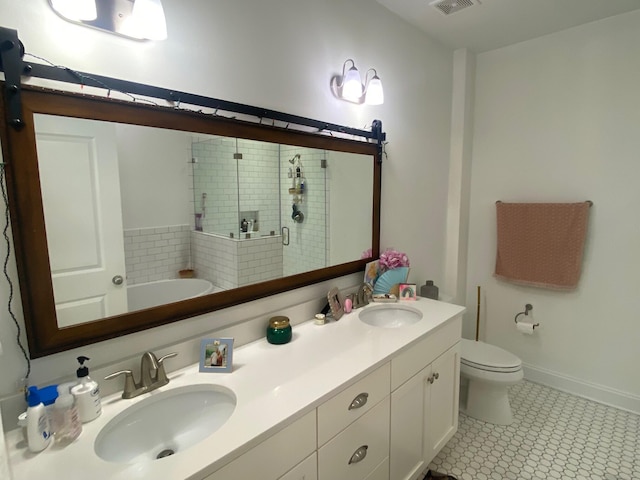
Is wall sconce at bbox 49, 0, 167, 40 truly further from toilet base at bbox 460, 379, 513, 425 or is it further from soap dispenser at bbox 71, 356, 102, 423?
toilet base at bbox 460, 379, 513, 425

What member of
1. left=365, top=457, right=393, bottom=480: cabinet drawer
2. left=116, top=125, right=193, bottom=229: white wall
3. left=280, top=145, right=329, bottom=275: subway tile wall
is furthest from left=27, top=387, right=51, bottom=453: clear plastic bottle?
left=365, top=457, right=393, bottom=480: cabinet drawer

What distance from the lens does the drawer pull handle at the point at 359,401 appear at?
1.24 meters

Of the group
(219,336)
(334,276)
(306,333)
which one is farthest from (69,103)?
(334,276)

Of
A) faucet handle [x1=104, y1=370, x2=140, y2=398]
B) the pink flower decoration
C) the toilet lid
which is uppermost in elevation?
the pink flower decoration

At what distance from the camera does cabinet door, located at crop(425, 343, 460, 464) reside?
1.75m

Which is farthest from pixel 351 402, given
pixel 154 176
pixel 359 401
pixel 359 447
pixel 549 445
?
pixel 549 445

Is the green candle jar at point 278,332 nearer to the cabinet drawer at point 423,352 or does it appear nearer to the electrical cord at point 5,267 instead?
the cabinet drawer at point 423,352

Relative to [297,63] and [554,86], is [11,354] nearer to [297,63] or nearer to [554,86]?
[297,63]

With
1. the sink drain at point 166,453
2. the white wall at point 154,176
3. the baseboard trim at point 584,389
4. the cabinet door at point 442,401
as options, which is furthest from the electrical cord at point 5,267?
the baseboard trim at point 584,389

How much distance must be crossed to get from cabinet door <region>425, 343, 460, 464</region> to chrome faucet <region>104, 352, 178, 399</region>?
122 cm

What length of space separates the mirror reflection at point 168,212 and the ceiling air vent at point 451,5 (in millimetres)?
1054

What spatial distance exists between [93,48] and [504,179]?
2.76m

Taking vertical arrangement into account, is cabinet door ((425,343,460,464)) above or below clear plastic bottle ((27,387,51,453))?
below

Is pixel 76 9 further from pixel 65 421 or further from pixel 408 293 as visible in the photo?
pixel 408 293
